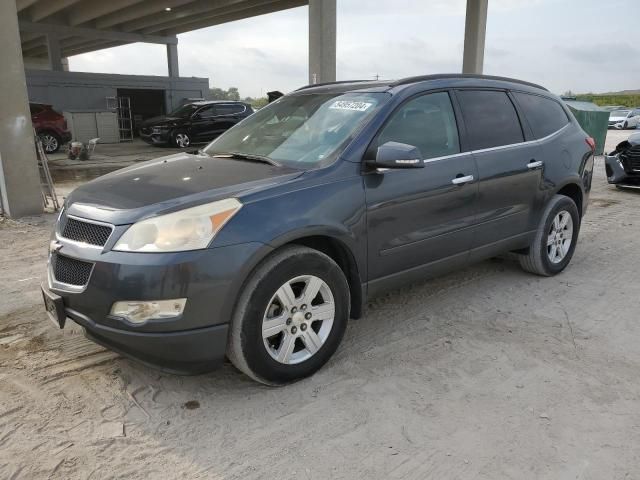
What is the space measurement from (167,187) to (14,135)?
549 centimetres

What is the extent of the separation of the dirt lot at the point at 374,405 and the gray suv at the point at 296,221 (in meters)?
0.30

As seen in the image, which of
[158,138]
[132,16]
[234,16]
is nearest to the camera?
[158,138]

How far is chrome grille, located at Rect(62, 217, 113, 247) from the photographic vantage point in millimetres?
2744

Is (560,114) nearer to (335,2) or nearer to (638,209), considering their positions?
(638,209)

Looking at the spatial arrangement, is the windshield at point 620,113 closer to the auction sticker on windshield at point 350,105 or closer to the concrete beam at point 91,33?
the concrete beam at point 91,33

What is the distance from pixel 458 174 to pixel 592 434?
6.20ft

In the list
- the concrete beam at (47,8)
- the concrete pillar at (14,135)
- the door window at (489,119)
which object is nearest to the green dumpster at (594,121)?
the door window at (489,119)

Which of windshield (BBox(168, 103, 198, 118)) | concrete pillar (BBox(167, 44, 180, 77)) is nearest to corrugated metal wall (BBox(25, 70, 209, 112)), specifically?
concrete pillar (BBox(167, 44, 180, 77))

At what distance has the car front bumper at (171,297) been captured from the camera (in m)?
2.57

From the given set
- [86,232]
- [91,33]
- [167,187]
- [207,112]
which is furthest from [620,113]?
[86,232]

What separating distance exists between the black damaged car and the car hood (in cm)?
850

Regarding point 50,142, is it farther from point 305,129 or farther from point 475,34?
point 305,129

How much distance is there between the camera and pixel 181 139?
755 inches

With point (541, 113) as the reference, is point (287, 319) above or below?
below
